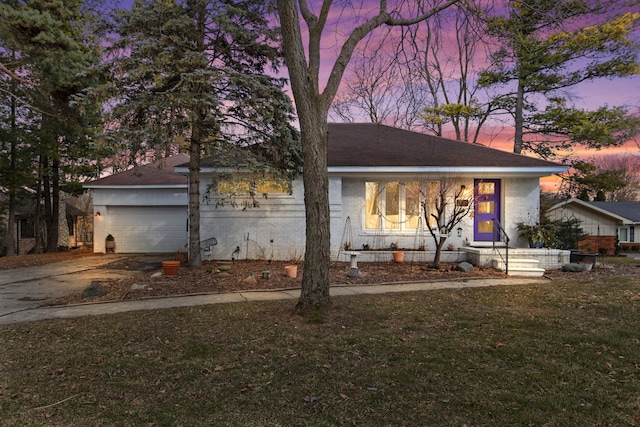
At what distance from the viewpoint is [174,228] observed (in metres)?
17.3

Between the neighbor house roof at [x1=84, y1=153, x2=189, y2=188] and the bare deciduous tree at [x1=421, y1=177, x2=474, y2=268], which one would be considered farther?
the neighbor house roof at [x1=84, y1=153, x2=189, y2=188]

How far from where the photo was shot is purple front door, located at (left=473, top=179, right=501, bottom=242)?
12.4m

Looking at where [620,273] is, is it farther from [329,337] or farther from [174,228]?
[174,228]

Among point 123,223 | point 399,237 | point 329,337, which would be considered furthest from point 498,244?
point 123,223

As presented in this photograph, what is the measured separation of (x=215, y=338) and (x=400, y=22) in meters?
5.79

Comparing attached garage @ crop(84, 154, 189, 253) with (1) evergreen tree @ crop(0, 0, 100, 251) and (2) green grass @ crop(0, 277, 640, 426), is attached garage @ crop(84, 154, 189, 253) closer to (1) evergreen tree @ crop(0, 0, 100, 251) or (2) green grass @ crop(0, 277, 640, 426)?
(1) evergreen tree @ crop(0, 0, 100, 251)

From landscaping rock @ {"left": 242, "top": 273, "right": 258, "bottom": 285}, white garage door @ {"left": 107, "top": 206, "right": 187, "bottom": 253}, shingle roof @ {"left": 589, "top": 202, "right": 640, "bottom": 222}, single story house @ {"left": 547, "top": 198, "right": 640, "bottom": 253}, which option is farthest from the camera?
shingle roof @ {"left": 589, "top": 202, "right": 640, "bottom": 222}

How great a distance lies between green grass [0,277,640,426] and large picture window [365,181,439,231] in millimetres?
6292

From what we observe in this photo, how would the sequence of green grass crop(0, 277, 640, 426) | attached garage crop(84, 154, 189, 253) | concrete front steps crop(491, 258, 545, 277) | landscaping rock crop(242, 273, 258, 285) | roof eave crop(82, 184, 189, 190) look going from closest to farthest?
green grass crop(0, 277, 640, 426) < landscaping rock crop(242, 273, 258, 285) < concrete front steps crop(491, 258, 545, 277) < roof eave crop(82, 184, 189, 190) < attached garage crop(84, 154, 189, 253)

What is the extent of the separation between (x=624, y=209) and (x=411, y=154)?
79.5 feet

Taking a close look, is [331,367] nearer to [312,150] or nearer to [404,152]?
[312,150]

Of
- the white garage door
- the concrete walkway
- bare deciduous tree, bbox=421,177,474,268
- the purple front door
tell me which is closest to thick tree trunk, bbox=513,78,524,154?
the purple front door

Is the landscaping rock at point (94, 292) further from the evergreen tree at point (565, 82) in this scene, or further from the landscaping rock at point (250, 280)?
the evergreen tree at point (565, 82)

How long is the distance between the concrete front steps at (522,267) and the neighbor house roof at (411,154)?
119 inches
